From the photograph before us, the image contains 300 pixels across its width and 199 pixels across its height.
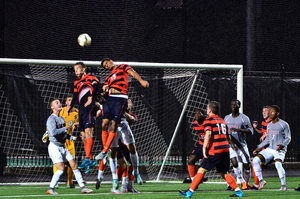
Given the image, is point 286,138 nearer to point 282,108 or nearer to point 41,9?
point 282,108

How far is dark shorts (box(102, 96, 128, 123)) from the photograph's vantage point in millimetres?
8070

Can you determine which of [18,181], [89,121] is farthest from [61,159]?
[18,181]

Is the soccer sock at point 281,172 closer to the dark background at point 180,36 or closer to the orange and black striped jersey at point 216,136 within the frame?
the orange and black striped jersey at point 216,136

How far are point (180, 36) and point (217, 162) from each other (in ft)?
34.4

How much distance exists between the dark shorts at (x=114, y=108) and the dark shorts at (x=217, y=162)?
1.67 metres

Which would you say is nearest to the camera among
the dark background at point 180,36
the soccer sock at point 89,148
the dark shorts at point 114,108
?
the dark shorts at point 114,108

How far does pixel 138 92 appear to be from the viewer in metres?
13.8

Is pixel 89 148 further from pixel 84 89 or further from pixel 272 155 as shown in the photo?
pixel 272 155

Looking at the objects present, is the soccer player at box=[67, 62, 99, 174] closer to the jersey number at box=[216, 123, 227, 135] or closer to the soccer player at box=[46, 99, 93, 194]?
the soccer player at box=[46, 99, 93, 194]

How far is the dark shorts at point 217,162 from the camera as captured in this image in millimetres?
7625

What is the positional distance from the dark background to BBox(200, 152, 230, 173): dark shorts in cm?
587

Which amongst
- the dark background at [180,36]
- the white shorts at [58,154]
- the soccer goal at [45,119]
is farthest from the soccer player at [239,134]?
the dark background at [180,36]

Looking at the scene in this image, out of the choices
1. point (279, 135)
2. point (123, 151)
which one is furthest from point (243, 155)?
point (123, 151)

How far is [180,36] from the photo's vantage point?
57.7 feet
